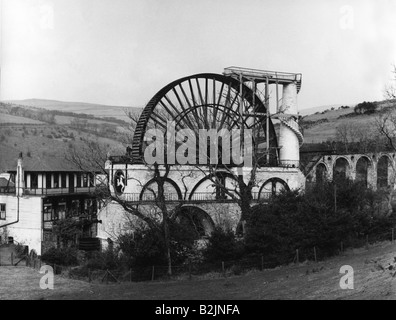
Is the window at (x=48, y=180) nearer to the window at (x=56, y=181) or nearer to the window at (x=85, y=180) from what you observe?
the window at (x=56, y=181)

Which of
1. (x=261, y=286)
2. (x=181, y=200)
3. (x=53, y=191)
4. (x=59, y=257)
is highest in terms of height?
(x=53, y=191)

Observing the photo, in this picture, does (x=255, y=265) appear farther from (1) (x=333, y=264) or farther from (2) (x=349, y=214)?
(2) (x=349, y=214)

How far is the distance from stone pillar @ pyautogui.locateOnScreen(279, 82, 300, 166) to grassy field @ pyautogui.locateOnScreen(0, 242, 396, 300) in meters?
15.4

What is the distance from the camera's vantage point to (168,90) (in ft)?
118

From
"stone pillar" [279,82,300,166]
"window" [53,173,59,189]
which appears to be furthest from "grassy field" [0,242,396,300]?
"stone pillar" [279,82,300,166]

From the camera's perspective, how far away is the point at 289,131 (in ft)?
140

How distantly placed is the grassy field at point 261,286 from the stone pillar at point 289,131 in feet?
50.6

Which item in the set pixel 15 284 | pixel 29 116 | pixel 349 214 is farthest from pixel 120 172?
pixel 29 116

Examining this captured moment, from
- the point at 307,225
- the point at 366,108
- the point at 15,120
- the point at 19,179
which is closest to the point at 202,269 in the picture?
the point at 307,225

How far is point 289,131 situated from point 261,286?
22.3m

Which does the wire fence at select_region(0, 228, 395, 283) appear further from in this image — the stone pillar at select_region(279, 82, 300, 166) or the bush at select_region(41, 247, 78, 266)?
the stone pillar at select_region(279, 82, 300, 166)

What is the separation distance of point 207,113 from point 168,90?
3441 mm

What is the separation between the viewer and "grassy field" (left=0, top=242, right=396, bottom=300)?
62.1ft

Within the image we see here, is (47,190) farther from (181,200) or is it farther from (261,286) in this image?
(261,286)
